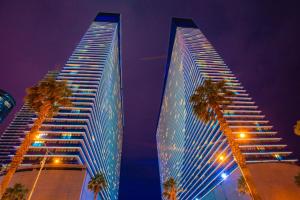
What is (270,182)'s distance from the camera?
61.8m

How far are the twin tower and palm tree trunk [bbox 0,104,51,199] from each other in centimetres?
3103

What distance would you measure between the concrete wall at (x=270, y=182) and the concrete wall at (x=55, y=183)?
164ft

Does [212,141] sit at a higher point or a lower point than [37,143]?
higher

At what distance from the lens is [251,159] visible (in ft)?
241

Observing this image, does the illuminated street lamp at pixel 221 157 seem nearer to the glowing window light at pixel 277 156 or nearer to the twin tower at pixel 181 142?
the twin tower at pixel 181 142

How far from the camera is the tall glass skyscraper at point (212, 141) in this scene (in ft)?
225

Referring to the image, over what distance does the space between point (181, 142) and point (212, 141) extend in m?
39.0

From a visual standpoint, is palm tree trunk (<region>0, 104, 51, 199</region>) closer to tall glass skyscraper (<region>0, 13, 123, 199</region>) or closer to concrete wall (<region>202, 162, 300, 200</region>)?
tall glass skyscraper (<region>0, 13, 123, 199</region>)

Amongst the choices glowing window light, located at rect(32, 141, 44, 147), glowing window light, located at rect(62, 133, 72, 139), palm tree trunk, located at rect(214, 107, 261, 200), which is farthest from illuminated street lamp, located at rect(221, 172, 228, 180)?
glowing window light, located at rect(32, 141, 44, 147)

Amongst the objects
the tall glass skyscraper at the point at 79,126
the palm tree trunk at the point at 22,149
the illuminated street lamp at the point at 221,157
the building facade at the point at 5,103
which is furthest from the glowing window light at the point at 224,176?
the building facade at the point at 5,103

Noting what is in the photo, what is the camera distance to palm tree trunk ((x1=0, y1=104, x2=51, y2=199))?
771 inches

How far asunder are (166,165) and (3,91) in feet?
441

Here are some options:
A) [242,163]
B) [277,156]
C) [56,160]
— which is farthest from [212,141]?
[242,163]

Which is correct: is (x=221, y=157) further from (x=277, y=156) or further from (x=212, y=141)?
(x=277, y=156)
